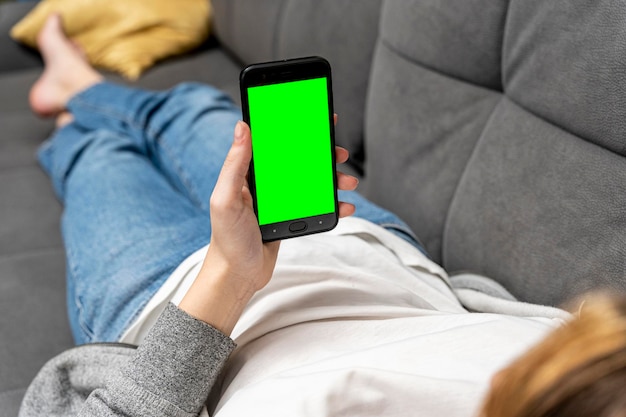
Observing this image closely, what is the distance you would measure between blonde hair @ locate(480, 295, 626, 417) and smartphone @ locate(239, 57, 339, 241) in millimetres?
354

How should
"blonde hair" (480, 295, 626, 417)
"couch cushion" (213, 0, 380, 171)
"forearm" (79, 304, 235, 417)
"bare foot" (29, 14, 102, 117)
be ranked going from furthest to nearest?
"bare foot" (29, 14, 102, 117) < "couch cushion" (213, 0, 380, 171) < "forearm" (79, 304, 235, 417) < "blonde hair" (480, 295, 626, 417)

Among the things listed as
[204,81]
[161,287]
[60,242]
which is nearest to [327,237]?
[161,287]

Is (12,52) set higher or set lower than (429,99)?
lower

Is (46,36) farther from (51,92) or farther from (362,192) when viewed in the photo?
(362,192)

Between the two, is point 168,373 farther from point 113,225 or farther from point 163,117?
point 163,117

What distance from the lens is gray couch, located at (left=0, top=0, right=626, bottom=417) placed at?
0.82 m

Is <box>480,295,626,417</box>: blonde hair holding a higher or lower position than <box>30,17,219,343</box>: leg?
higher

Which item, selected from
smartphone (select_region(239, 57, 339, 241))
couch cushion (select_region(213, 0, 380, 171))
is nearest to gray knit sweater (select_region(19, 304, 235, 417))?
smartphone (select_region(239, 57, 339, 241))

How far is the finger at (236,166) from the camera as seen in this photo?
71 centimetres

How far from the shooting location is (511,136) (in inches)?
38.0

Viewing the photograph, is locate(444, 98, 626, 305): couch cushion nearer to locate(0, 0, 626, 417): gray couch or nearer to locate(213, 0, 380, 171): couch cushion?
locate(0, 0, 626, 417): gray couch

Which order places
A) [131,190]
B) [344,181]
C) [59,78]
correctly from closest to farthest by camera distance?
[344,181] < [131,190] < [59,78]

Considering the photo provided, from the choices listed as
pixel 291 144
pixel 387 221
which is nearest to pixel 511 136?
pixel 387 221

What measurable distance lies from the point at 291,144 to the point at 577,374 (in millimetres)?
413
